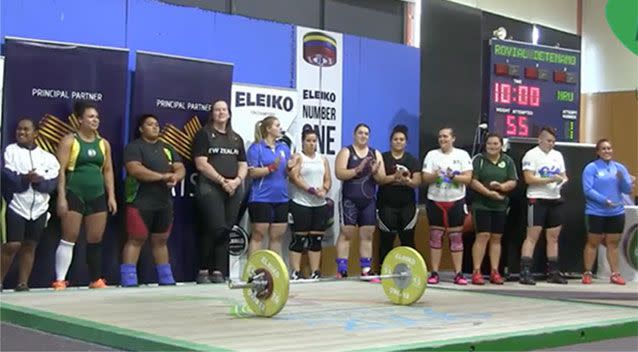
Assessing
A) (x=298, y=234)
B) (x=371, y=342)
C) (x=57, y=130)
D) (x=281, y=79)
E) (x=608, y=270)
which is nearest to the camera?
(x=371, y=342)

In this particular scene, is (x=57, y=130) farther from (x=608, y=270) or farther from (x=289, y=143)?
(x=608, y=270)

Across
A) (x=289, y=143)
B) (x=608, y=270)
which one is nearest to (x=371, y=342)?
(x=289, y=143)

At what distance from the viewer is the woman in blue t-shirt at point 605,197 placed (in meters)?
7.49

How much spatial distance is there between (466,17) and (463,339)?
6372 mm

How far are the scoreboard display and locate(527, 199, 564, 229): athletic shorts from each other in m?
0.80

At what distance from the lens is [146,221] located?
239 inches

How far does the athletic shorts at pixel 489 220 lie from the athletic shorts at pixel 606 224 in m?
0.90

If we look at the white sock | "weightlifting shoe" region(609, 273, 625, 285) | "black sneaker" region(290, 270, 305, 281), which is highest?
the white sock

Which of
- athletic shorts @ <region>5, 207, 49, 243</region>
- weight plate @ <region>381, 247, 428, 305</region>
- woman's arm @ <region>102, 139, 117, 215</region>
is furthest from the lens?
woman's arm @ <region>102, 139, 117, 215</region>

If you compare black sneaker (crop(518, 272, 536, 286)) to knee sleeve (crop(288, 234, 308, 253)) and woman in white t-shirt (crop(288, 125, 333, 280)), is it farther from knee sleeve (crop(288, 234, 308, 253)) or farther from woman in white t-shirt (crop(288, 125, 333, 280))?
knee sleeve (crop(288, 234, 308, 253))

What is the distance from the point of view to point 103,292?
16.9ft

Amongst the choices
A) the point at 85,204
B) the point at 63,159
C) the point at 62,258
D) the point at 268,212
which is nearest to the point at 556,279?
the point at 268,212

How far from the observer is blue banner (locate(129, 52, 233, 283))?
6.38 metres

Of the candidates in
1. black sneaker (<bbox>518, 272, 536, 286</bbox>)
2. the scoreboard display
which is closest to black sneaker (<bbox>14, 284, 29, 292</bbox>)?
black sneaker (<bbox>518, 272, 536, 286</bbox>)
